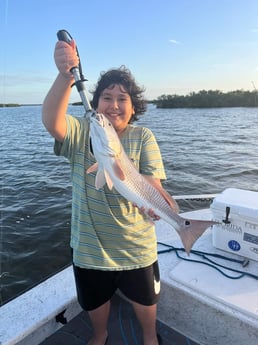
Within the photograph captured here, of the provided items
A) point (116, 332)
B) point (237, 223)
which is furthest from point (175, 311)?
point (237, 223)

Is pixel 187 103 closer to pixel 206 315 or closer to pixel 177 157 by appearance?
pixel 177 157

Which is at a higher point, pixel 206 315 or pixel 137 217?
pixel 137 217

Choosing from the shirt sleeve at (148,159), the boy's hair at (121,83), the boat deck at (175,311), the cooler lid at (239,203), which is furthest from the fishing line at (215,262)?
the boy's hair at (121,83)

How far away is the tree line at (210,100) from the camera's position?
69.4 m

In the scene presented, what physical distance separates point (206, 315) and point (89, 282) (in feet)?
3.73

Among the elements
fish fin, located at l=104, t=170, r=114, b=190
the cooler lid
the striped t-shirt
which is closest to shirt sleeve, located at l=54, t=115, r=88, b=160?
the striped t-shirt

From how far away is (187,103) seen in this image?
254 feet

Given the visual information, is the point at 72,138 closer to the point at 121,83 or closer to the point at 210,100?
the point at 121,83

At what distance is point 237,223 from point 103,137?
185 centimetres

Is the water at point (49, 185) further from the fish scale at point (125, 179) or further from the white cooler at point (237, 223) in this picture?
the fish scale at point (125, 179)

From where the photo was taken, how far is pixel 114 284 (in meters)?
2.59

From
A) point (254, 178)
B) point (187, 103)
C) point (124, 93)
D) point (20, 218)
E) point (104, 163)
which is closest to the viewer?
point (104, 163)

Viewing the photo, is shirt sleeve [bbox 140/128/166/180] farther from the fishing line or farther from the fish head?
the fishing line

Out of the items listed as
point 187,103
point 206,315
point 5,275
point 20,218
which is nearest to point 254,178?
point 20,218
